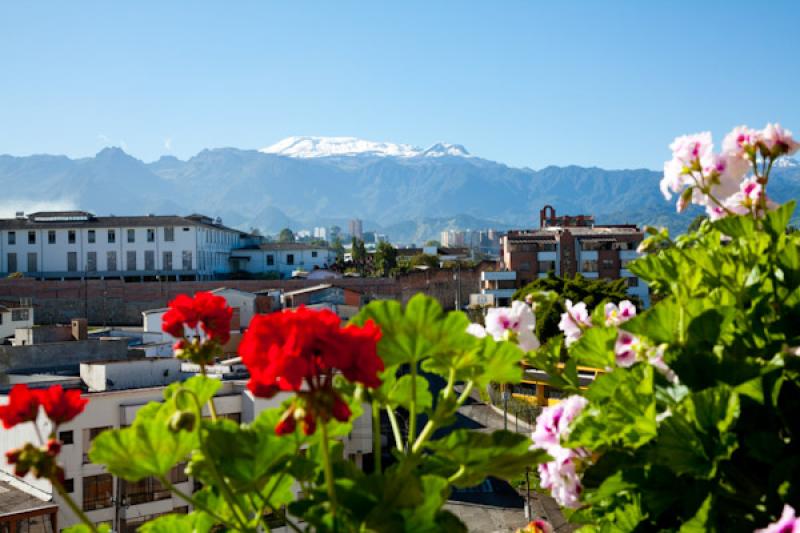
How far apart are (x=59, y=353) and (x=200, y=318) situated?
94.8 feet

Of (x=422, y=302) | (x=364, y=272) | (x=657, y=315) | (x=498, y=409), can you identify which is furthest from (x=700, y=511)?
(x=364, y=272)

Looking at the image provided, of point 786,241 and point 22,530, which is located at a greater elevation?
point 786,241

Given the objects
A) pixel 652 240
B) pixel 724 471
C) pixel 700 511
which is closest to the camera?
pixel 700 511

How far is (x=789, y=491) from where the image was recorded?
1.70 meters

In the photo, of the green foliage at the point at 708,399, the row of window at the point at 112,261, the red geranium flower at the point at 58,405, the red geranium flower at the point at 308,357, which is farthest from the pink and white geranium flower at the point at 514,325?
the row of window at the point at 112,261

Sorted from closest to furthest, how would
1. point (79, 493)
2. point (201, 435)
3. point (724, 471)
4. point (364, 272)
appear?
point (201, 435)
point (724, 471)
point (79, 493)
point (364, 272)

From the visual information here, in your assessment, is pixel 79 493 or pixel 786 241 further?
pixel 79 493

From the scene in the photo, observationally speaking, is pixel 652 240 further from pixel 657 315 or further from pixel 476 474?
pixel 476 474

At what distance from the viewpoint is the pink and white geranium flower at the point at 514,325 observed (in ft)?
6.86

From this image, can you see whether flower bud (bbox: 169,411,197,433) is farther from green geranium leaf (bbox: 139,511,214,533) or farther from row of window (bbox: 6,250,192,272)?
row of window (bbox: 6,250,192,272)

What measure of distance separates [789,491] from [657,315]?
0.47 meters

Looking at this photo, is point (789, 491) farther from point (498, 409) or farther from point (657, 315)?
point (498, 409)

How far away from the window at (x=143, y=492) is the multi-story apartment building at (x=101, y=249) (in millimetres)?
38669

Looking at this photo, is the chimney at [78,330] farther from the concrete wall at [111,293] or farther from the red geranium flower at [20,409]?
the red geranium flower at [20,409]
